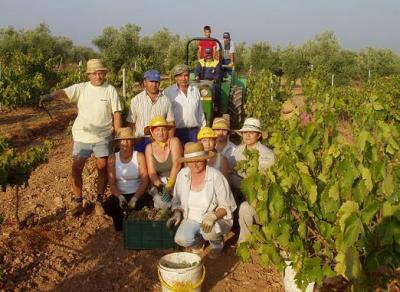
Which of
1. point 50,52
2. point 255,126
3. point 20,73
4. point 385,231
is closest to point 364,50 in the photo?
point 50,52

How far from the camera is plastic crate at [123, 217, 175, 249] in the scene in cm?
461

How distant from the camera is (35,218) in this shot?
5.58 meters

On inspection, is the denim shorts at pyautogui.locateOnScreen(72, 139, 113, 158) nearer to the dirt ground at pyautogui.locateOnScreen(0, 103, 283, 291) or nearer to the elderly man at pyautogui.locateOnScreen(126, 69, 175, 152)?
the elderly man at pyautogui.locateOnScreen(126, 69, 175, 152)

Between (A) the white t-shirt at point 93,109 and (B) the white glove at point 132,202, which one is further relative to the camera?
(A) the white t-shirt at point 93,109

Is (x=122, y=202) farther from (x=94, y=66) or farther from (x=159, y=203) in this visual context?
(x=94, y=66)

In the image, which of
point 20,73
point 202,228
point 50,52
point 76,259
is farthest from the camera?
point 50,52

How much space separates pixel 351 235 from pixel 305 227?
930 millimetres

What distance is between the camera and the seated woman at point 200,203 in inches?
171

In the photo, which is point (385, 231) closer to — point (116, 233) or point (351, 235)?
point (351, 235)

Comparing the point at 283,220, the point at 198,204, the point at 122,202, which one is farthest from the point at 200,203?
the point at 283,220

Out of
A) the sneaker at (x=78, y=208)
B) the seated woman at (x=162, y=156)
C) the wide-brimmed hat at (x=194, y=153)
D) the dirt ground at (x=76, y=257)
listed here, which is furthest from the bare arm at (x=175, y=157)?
the sneaker at (x=78, y=208)

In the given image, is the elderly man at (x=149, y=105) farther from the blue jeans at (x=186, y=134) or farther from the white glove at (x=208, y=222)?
the white glove at (x=208, y=222)

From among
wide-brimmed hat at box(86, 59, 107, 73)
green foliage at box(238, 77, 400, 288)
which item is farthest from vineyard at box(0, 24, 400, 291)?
wide-brimmed hat at box(86, 59, 107, 73)

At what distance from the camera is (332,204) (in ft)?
9.24
